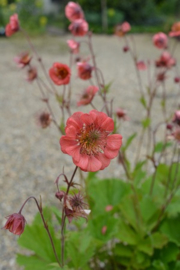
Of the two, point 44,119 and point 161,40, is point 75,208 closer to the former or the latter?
point 44,119

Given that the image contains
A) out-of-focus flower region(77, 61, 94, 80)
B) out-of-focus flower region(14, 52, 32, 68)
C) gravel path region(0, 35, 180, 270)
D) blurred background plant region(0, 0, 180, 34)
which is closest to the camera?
out-of-focus flower region(77, 61, 94, 80)

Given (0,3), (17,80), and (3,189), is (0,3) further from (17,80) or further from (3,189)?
→ (3,189)

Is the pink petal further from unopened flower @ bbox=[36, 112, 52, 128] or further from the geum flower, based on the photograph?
unopened flower @ bbox=[36, 112, 52, 128]

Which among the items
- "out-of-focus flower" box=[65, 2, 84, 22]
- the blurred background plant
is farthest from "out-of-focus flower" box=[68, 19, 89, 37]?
the blurred background plant

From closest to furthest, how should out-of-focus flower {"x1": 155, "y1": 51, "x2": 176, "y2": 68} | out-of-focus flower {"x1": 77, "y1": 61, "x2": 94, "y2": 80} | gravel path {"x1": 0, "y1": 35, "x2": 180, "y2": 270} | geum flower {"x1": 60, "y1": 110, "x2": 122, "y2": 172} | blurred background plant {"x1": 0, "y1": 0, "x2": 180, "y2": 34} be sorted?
geum flower {"x1": 60, "y1": 110, "x2": 122, "y2": 172} < out-of-focus flower {"x1": 77, "y1": 61, "x2": 94, "y2": 80} < out-of-focus flower {"x1": 155, "y1": 51, "x2": 176, "y2": 68} < gravel path {"x1": 0, "y1": 35, "x2": 180, "y2": 270} < blurred background plant {"x1": 0, "y1": 0, "x2": 180, "y2": 34}

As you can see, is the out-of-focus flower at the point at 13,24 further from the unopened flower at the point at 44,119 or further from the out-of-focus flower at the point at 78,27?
the unopened flower at the point at 44,119

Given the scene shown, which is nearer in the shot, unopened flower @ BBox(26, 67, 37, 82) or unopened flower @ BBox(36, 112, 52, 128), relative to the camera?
unopened flower @ BBox(36, 112, 52, 128)
